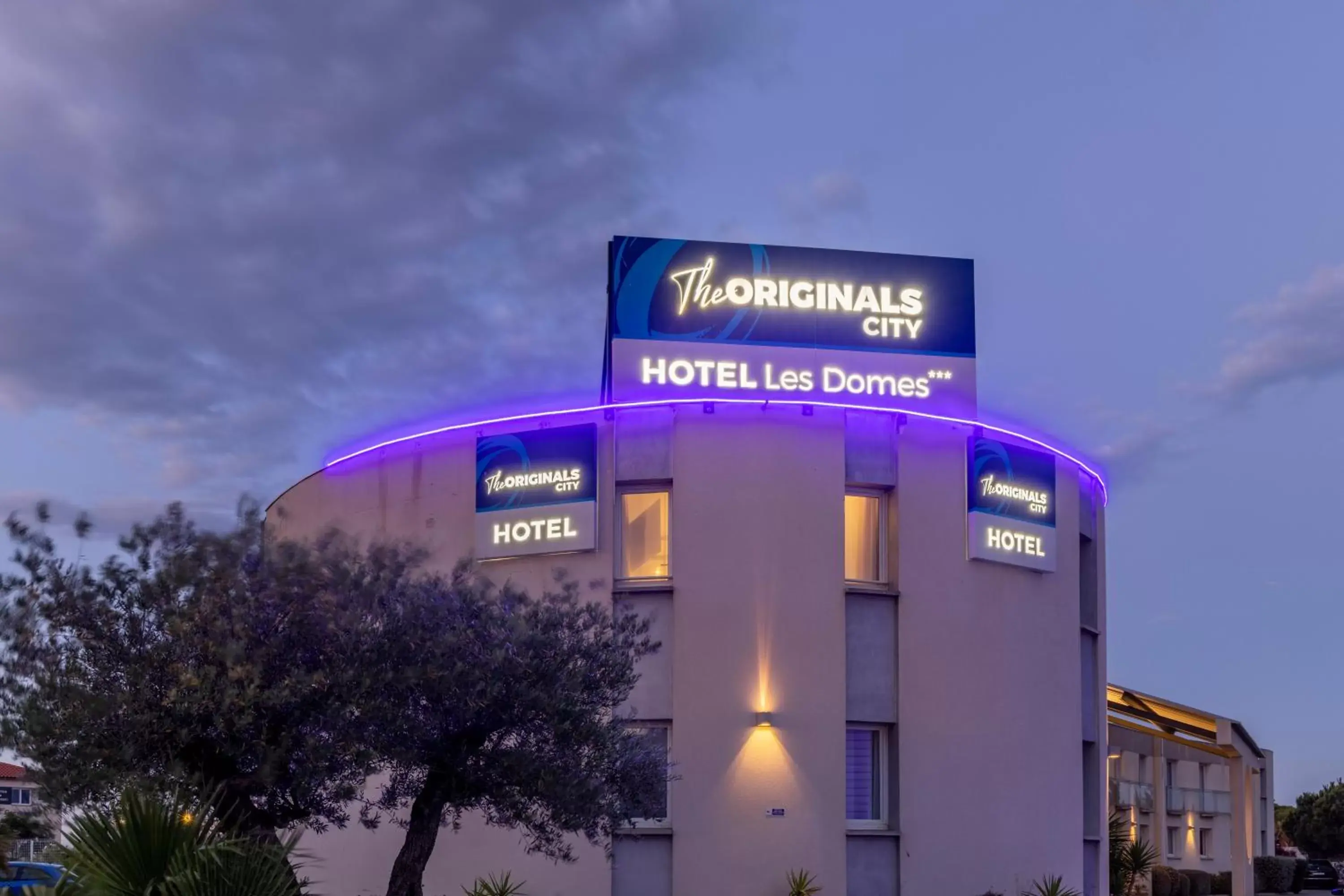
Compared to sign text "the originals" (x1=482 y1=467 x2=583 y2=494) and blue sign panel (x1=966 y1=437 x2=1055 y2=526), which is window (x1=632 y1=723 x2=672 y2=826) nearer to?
sign text "the originals" (x1=482 y1=467 x2=583 y2=494)

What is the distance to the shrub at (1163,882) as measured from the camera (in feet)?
133

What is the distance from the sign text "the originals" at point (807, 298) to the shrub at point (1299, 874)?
4174cm

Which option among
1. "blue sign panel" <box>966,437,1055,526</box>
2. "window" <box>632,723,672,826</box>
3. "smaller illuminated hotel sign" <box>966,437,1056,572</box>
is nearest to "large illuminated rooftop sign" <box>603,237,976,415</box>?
"blue sign panel" <box>966,437,1055,526</box>

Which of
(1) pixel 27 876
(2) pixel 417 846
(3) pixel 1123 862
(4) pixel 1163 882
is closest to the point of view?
(2) pixel 417 846

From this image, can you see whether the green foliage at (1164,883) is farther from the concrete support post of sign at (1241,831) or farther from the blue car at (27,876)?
the blue car at (27,876)

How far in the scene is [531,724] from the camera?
51.1 ft

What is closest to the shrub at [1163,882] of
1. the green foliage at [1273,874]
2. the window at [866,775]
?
the green foliage at [1273,874]

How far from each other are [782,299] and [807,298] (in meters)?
0.42

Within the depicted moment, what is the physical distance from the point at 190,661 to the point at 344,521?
461 inches

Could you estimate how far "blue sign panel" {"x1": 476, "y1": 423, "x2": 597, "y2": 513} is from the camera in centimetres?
2339

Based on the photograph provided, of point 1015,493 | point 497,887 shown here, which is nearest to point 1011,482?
point 1015,493

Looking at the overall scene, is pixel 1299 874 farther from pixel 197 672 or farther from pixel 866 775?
pixel 197 672

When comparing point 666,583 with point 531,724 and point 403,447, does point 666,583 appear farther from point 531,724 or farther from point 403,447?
point 531,724

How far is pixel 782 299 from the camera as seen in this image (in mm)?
25312
